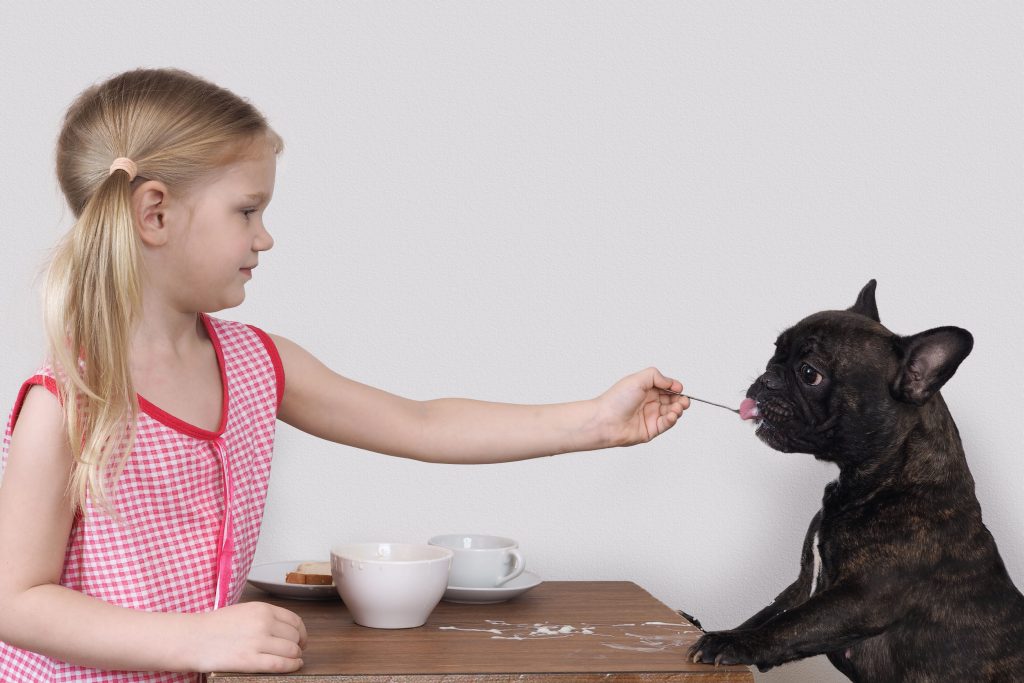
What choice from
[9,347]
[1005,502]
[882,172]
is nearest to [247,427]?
[9,347]

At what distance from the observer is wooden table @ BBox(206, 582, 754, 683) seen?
3.19 ft

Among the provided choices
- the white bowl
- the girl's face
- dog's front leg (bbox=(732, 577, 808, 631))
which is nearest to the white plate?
the white bowl

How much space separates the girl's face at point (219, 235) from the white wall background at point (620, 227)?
0.41 metres

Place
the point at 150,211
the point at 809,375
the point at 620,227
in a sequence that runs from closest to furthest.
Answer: the point at 150,211 < the point at 809,375 < the point at 620,227

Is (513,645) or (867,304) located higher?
(867,304)

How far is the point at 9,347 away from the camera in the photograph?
4.95 ft

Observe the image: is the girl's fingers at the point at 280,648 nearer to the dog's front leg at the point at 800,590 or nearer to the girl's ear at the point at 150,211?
the girl's ear at the point at 150,211

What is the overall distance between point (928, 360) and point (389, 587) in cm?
60

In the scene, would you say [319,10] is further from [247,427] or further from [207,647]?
[207,647]

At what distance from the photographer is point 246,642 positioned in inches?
37.8

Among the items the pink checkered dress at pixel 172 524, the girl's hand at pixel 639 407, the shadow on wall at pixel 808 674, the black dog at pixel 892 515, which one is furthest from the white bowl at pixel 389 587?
the shadow on wall at pixel 808 674

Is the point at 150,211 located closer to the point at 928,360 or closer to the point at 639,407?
the point at 639,407

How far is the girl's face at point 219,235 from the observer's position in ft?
3.56

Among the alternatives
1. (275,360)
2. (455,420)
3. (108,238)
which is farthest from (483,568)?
(108,238)
